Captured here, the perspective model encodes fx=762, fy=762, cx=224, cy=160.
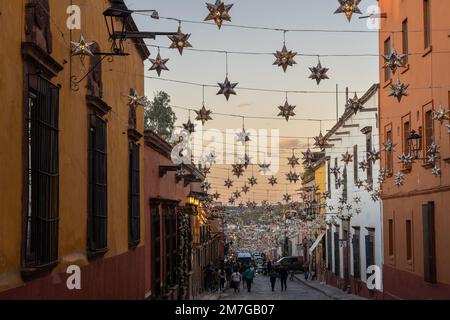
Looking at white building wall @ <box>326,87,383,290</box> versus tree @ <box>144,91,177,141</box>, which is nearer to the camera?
white building wall @ <box>326,87,383,290</box>

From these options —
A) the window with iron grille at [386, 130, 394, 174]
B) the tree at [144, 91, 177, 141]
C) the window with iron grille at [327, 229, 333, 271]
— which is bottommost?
the window with iron grille at [327, 229, 333, 271]

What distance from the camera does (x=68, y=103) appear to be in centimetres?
1097

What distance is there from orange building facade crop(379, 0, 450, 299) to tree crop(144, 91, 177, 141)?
31166 mm

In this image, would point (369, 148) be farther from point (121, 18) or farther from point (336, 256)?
point (121, 18)

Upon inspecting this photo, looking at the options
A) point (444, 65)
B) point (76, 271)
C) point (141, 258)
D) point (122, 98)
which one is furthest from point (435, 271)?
point (76, 271)

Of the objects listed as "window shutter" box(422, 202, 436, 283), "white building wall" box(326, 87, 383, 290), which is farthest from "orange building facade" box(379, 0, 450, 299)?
"white building wall" box(326, 87, 383, 290)

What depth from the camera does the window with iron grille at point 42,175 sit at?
8805mm

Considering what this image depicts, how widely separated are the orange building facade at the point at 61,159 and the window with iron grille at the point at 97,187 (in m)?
0.02

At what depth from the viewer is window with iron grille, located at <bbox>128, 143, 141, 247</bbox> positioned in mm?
17203

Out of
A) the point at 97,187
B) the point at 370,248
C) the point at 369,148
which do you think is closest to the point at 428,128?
the point at 369,148

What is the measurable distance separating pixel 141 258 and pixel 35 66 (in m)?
10.7

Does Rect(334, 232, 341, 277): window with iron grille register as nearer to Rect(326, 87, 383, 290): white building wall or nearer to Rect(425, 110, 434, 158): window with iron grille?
Rect(326, 87, 383, 290): white building wall

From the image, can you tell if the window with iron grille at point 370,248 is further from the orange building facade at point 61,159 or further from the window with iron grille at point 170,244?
the orange building facade at point 61,159

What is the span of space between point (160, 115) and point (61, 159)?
46.7 m
